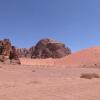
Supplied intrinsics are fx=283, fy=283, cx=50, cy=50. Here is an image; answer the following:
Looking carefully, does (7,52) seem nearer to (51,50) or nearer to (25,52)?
(51,50)

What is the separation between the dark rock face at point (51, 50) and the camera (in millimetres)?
128125

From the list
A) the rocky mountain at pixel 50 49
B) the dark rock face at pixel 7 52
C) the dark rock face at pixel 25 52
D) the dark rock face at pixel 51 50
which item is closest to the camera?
the dark rock face at pixel 7 52

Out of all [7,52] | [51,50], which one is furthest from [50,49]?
[7,52]

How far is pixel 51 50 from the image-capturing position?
5217 inches

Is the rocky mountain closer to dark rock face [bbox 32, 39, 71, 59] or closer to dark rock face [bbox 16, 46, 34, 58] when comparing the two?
dark rock face [bbox 32, 39, 71, 59]

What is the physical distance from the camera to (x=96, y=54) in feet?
241

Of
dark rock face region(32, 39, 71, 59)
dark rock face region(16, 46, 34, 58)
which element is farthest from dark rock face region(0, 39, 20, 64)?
dark rock face region(16, 46, 34, 58)

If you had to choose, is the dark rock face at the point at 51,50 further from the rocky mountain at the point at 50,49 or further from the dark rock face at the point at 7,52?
the dark rock face at the point at 7,52

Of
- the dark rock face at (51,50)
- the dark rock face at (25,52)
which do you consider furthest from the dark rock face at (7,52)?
the dark rock face at (25,52)

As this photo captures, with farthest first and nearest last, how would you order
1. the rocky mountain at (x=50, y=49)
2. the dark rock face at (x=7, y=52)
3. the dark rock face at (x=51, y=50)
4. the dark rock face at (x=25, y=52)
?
the dark rock face at (x=25, y=52)
the rocky mountain at (x=50, y=49)
the dark rock face at (x=51, y=50)
the dark rock face at (x=7, y=52)

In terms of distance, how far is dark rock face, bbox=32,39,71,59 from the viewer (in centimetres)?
12812

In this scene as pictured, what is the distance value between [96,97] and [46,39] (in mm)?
133720

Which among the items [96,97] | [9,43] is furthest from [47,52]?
[96,97]

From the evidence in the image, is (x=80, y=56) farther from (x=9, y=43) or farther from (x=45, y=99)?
(x=45, y=99)
